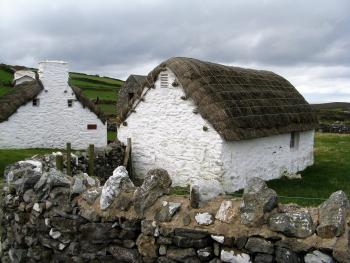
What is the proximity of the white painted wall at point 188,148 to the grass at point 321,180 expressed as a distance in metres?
1.14

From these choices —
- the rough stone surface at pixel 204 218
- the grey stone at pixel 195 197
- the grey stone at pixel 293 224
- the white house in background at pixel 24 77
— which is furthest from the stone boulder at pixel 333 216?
the white house in background at pixel 24 77

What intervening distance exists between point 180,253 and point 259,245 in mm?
1069

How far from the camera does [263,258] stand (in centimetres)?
515

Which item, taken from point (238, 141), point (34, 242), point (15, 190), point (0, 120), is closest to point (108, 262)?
point (34, 242)

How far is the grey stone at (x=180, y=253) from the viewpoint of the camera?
5.61 m

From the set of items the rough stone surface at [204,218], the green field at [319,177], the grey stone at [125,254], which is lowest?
the green field at [319,177]

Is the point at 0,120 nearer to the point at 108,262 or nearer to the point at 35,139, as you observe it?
the point at 35,139

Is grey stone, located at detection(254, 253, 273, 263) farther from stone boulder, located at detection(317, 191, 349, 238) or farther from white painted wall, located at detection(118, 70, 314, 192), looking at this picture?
white painted wall, located at detection(118, 70, 314, 192)

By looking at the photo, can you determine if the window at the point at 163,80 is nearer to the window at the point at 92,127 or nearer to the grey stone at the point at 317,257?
the grey stone at the point at 317,257

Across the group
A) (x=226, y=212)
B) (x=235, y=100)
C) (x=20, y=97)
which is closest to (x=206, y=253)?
(x=226, y=212)

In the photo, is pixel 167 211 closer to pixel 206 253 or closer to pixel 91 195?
pixel 206 253

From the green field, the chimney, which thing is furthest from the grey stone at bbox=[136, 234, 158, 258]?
the chimney

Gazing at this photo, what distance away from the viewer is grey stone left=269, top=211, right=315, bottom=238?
4941 mm

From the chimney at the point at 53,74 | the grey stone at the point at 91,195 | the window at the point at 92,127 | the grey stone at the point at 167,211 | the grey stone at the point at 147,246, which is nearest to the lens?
the grey stone at the point at 167,211
